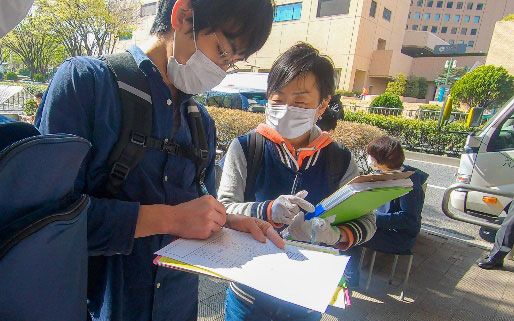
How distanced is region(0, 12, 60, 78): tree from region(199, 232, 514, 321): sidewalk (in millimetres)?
23098

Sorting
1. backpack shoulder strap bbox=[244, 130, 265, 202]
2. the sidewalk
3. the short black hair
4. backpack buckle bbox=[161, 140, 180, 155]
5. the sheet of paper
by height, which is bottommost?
the sidewalk

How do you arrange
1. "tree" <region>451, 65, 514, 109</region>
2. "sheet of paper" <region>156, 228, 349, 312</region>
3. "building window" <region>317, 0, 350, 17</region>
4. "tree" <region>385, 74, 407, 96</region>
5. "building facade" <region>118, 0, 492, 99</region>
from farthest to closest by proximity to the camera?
1. "tree" <region>385, 74, 407, 96</region>
2. "building window" <region>317, 0, 350, 17</region>
3. "building facade" <region>118, 0, 492, 99</region>
4. "tree" <region>451, 65, 514, 109</region>
5. "sheet of paper" <region>156, 228, 349, 312</region>

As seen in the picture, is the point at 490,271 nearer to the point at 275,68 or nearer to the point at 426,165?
the point at 275,68

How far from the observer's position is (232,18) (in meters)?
1.16

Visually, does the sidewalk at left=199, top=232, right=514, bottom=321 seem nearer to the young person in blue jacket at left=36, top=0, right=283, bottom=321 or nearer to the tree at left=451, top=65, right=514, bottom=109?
the young person in blue jacket at left=36, top=0, right=283, bottom=321

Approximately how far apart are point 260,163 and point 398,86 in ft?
111

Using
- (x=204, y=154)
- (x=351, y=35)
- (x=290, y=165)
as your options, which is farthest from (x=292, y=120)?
(x=351, y=35)

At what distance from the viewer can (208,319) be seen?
2.70 meters

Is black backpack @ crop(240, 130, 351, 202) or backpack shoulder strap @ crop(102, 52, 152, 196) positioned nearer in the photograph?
backpack shoulder strap @ crop(102, 52, 152, 196)

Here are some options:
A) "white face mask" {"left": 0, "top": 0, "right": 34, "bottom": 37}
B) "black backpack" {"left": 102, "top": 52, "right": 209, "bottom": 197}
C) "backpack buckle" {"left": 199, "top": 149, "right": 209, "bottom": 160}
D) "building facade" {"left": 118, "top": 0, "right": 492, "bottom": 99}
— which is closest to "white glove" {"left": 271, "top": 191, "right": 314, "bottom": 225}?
"backpack buckle" {"left": 199, "top": 149, "right": 209, "bottom": 160}

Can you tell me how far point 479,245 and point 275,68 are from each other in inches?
165

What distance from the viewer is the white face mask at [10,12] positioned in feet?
2.51

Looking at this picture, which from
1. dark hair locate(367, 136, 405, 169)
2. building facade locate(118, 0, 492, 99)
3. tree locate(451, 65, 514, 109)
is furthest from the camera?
building facade locate(118, 0, 492, 99)

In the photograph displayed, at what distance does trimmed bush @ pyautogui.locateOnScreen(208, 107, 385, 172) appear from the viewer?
5125 mm
